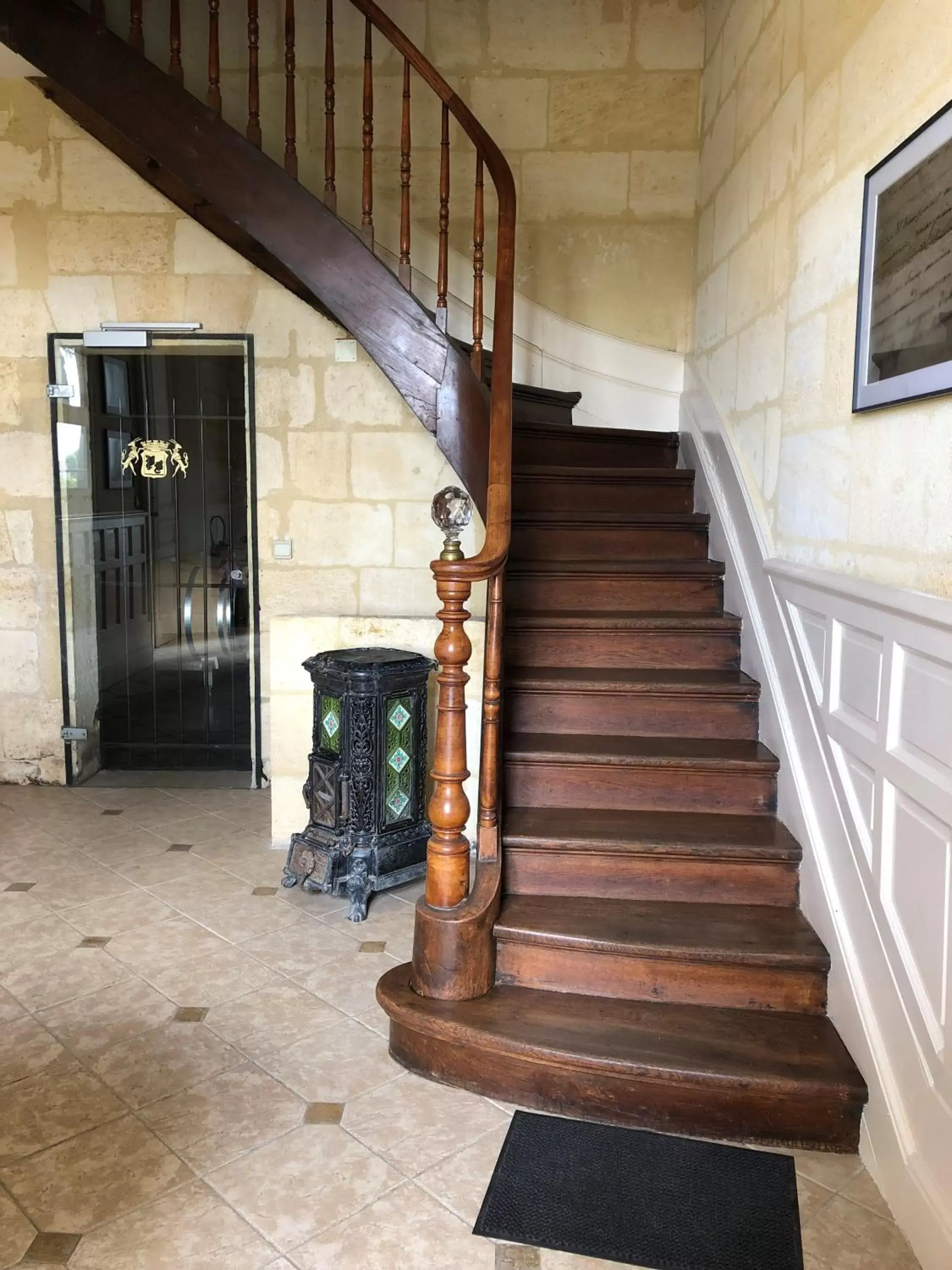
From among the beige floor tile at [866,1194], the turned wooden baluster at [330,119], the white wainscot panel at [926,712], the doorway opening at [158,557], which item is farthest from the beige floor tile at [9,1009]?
the turned wooden baluster at [330,119]

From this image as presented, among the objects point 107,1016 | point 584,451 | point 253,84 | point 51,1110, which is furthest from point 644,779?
point 253,84

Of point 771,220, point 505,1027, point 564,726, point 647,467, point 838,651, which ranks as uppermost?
point 771,220

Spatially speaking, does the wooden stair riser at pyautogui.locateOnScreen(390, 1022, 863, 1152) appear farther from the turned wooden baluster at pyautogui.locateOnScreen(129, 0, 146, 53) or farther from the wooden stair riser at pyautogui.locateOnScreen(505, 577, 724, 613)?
the turned wooden baluster at pyautogui.locateOnScreen(129, 0, 146, 53)

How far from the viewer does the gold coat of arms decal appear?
182 inches

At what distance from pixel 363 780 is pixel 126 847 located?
3.90 ft

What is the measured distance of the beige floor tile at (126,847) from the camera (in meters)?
3.81

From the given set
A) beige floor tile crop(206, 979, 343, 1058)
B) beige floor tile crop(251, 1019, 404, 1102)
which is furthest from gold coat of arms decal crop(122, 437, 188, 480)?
beige floor tile crop(251, 1019, 404, 1102)

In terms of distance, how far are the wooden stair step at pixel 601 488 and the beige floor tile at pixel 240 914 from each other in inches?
71.2

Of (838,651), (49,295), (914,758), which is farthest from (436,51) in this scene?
(914,758)

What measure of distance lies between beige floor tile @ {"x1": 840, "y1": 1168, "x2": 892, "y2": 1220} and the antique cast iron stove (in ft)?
5.74

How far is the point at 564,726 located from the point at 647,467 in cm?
155

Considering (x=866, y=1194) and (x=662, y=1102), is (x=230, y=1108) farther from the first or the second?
(x=866, y=1194)

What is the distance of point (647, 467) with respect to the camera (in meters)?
4.21

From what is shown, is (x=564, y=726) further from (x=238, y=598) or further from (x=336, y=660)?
(x=238, y=598)
